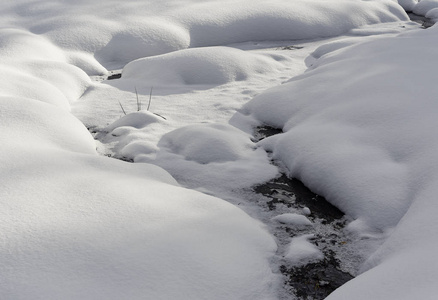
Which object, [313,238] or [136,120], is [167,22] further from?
[313,238]

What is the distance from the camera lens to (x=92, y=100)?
3807mm

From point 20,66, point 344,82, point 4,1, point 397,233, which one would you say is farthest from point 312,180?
point 4,1

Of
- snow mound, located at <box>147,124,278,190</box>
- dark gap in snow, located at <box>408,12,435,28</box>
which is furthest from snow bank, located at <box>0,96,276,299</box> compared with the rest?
dark gap in snow, located at <box>408,12,435,28</box>

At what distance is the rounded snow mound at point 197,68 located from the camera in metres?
4.11

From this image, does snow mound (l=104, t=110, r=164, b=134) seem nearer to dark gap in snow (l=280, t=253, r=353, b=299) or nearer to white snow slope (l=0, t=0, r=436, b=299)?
white snow slope (l=0, t=0, r=436, b=299)

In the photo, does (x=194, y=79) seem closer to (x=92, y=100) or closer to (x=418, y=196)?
(x=92, y=100)

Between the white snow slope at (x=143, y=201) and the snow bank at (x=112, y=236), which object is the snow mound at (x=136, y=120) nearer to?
the white snow slope at (x=143, y=201)

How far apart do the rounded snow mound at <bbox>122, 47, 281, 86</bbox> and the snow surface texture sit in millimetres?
660

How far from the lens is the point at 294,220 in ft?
7.65

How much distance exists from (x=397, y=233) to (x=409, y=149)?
68cm

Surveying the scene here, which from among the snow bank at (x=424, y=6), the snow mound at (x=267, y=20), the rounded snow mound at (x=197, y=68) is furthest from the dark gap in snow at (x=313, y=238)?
the snow bank at (x=424, y=6)

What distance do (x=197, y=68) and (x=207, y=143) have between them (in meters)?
1.42

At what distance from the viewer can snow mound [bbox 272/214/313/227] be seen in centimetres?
232

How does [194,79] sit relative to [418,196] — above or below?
below
